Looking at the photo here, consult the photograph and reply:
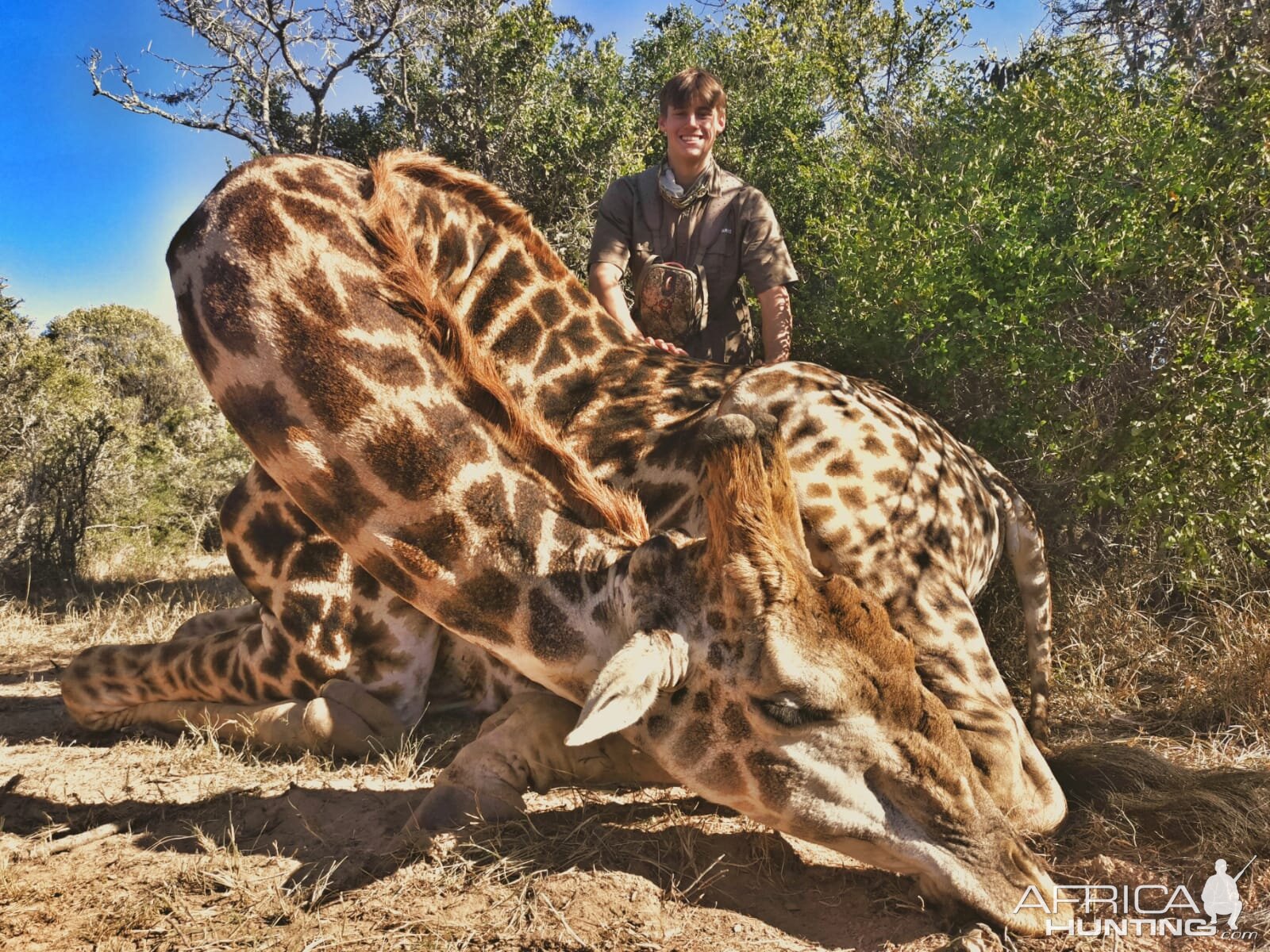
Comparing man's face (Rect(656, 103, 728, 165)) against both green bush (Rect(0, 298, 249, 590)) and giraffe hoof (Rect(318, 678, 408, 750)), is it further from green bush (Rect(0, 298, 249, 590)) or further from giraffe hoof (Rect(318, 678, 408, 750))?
green bush (Rect(0, 298, 249, 590))

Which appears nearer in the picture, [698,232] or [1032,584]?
[1032,584]

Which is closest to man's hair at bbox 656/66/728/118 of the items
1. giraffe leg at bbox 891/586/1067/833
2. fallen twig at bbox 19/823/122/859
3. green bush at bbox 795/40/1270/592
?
green bush at bbox 795/40/1270/592

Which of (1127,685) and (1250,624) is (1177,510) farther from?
(1127,685)

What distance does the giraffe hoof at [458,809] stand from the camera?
9.31 feet

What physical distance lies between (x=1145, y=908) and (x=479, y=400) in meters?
2.48

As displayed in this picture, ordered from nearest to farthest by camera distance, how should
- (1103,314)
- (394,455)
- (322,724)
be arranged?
(394,455)
(322,724)
(1103,314)

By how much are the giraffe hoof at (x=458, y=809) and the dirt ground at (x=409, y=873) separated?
0.07 meters

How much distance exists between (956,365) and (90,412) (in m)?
7.45

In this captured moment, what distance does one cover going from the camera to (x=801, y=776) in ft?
7.82

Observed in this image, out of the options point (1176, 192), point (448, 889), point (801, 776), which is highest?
point (1176, 192)

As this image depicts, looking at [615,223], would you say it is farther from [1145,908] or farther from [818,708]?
[1145,908]

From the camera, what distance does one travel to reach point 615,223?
20.0 feet

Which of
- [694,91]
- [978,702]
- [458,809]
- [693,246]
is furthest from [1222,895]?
[694,91]

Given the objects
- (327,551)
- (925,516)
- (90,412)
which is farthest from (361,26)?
(925,516)
